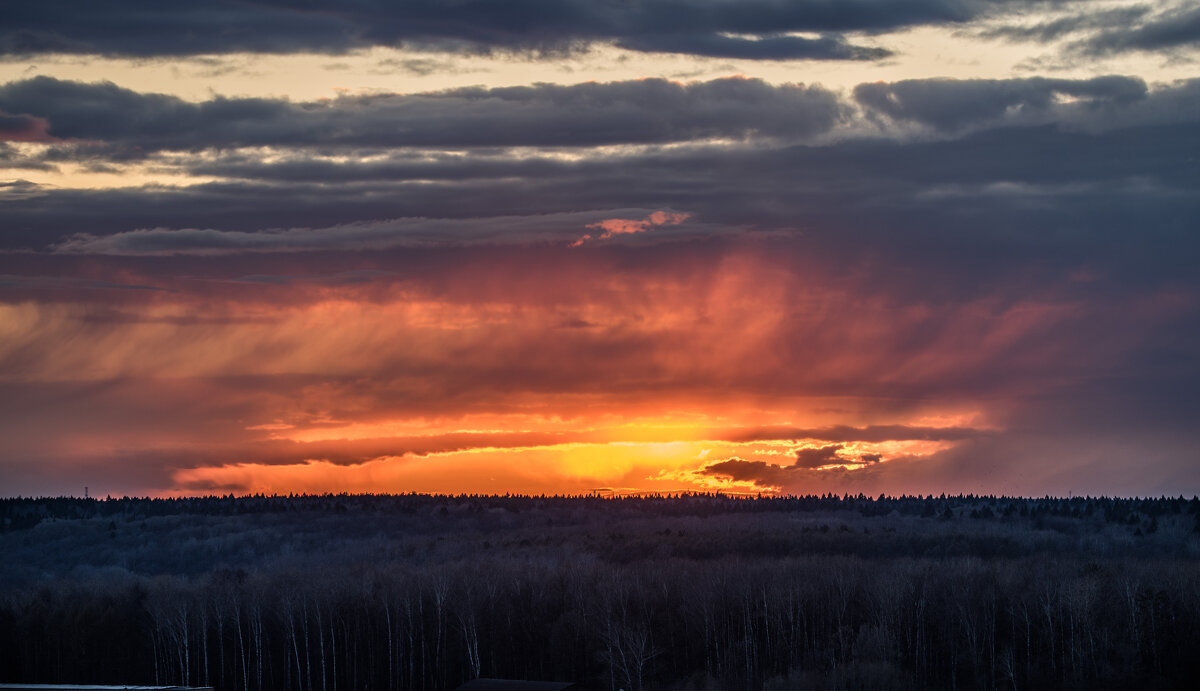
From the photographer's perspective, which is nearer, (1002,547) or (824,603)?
(824,603)

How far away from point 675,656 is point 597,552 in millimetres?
69457

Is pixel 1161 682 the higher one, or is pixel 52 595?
pixel 52 595

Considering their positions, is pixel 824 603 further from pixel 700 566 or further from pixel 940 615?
pixel 700 566

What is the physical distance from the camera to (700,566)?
154625 millimetres

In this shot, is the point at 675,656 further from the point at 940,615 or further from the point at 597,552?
the point at 597,552

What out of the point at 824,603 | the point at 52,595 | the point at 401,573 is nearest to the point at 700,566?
the point at 824,603

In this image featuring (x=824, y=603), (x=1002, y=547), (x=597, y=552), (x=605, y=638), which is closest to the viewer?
(x=605, y=638)

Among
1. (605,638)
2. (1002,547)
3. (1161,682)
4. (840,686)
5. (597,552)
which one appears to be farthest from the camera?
(597,552)

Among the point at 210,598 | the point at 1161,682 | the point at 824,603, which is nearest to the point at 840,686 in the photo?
the point at 1161,682

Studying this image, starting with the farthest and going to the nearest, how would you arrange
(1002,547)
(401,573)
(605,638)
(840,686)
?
(1002,547), (401,573), (605,638), (840,686)

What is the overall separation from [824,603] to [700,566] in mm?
24570

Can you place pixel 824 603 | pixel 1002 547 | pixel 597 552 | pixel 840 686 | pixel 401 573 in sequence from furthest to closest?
pixel 597 552 < pixel 1002 547 < pixel 401 573 < pixel 824 603 < pixel 840 686

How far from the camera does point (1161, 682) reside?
343ft

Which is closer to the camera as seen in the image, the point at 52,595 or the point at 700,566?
the point at 52,595
